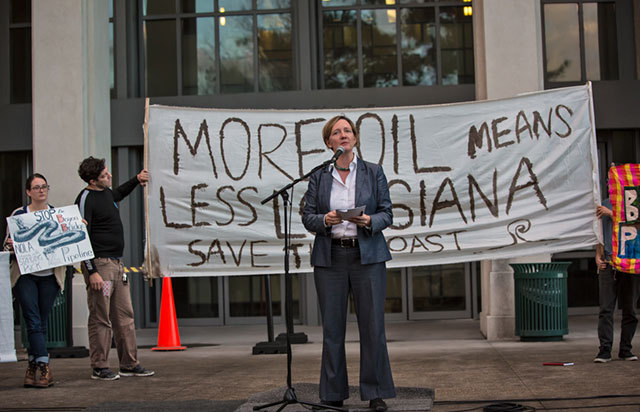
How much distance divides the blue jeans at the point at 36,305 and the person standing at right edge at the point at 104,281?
0.37 m

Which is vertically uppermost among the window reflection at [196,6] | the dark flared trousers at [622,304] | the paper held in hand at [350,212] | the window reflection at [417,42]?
the window reflection at [196,6]

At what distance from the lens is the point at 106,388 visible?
7.32 m

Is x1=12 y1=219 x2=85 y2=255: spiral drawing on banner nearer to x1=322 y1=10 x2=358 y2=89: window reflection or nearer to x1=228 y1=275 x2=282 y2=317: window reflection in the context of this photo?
x1=228 y1=275 x2=282 y2=317: window reflection

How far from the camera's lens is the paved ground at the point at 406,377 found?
6.21m

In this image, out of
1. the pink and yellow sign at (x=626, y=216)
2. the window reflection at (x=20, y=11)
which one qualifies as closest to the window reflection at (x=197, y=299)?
the window reflection at (x=20, y=11)

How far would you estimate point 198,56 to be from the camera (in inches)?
551

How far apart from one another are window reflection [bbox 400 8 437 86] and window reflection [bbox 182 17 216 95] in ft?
11.1

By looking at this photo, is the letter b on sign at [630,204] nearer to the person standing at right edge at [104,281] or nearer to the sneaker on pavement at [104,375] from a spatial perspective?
the person standing at right edge at [104,281]

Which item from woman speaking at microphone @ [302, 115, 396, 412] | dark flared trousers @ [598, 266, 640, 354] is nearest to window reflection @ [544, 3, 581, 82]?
dark flared trousers @ [598, 266, 640, 354]

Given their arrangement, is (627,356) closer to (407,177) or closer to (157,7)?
A: (407,177)

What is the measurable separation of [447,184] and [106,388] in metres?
4.62

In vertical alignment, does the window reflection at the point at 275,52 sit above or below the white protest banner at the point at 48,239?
above

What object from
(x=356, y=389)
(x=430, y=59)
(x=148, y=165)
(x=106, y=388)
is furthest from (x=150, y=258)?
(x=430, y=59)

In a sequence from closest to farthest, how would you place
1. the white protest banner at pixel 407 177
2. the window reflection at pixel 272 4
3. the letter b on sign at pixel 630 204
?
the letter b on sign at pixel 630 204 < the white protest banner at pixel 407 177 < the window reflection at pixel 272 4
